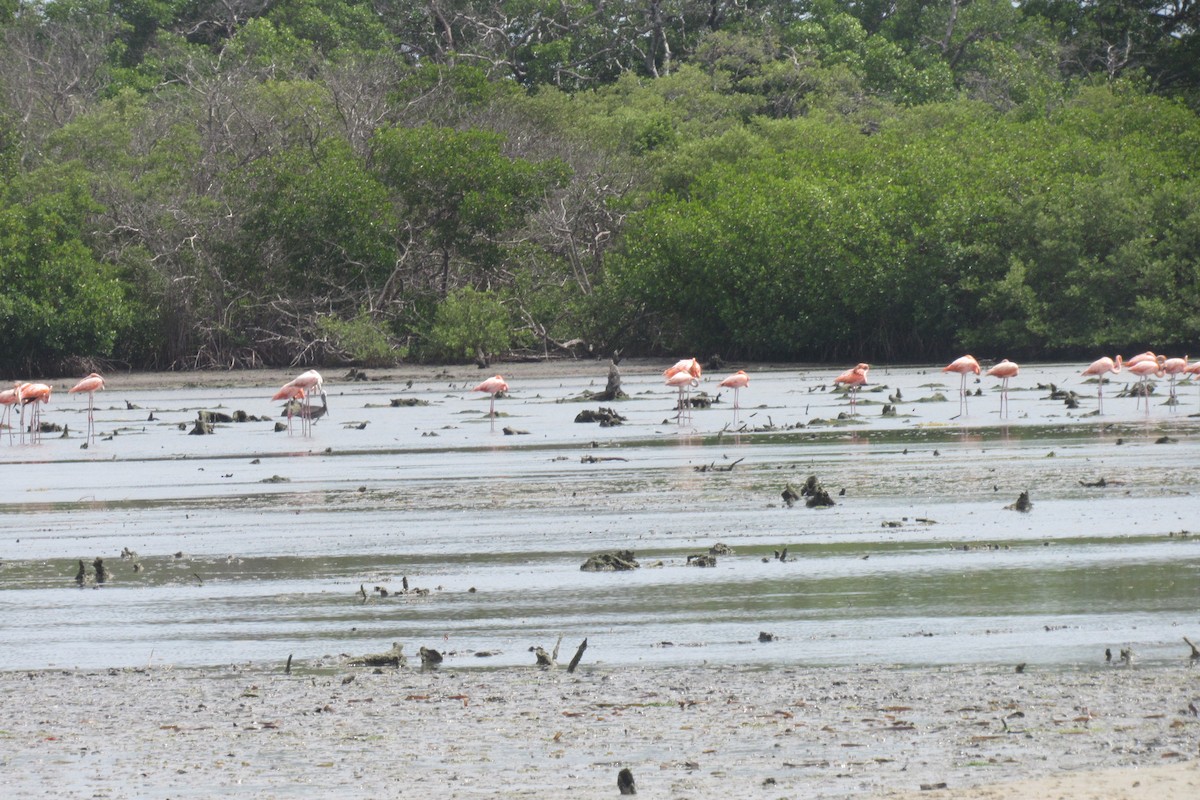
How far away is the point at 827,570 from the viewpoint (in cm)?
1066

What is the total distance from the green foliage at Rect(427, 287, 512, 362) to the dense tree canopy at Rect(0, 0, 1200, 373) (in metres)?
0.09

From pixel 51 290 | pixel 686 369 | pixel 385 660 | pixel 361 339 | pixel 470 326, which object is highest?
pixel 51 290

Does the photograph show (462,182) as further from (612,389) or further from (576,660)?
(576,660)

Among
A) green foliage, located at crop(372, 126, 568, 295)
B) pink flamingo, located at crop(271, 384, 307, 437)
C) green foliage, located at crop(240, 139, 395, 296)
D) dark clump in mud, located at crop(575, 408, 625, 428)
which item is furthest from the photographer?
green foliage, located at crop(372, 126, 568, 295)

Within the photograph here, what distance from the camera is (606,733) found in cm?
674

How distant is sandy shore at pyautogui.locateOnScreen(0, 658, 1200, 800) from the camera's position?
5938 mm

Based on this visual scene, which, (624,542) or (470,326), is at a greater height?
(470,326)

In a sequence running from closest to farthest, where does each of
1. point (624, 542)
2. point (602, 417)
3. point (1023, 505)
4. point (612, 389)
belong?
1. point (624, 542)
2. point (1023, 505)
3. point (602, 417)
4. point (612, 389)

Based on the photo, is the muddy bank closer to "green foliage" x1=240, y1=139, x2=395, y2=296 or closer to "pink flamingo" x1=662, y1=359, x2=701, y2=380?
"green foliage" x1=240, y1=139, x2=395, y2=296

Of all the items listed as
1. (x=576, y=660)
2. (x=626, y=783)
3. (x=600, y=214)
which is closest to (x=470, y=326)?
(x=600, y=214)

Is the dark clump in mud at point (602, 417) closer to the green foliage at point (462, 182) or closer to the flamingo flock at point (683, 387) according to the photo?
the flamingo flock at point (683, 387)

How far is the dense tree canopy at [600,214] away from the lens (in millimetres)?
42312

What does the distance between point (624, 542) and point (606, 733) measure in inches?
220

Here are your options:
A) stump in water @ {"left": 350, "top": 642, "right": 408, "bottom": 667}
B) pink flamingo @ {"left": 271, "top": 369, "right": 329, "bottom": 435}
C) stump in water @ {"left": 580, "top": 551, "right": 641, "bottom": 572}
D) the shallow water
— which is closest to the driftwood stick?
the shallow water
